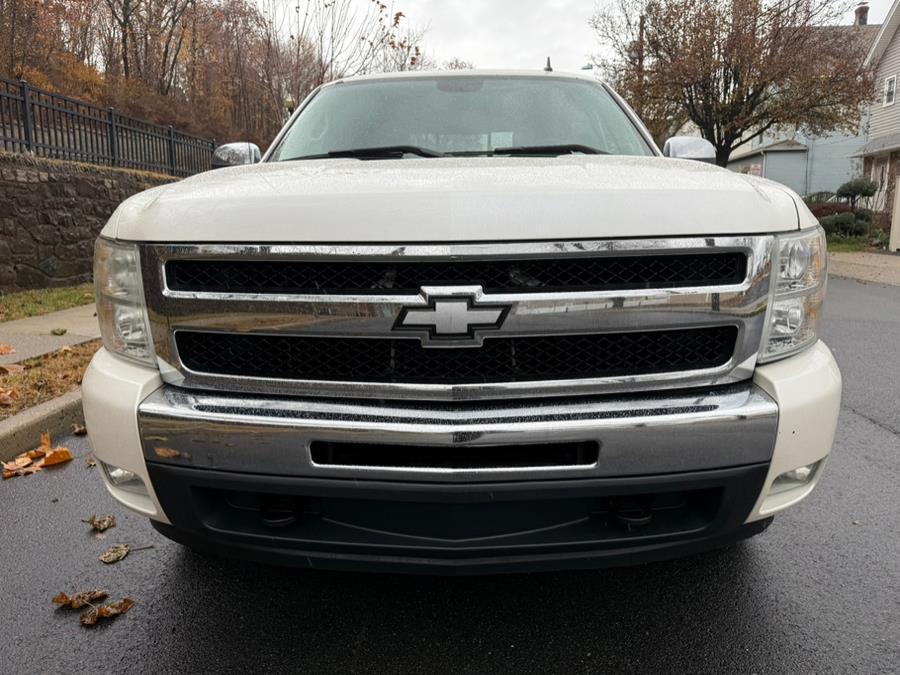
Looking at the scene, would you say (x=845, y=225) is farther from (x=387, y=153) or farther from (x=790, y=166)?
(x=387, y=153)

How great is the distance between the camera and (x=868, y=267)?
14359mm

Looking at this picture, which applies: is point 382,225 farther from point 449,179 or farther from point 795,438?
point 795,438

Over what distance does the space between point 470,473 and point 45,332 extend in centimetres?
561

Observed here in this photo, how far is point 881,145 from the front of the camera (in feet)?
88.3

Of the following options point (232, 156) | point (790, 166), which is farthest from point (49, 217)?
point (790, 166)

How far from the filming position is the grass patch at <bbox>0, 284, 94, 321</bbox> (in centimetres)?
691

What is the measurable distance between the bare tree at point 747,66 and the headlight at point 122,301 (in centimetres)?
2129

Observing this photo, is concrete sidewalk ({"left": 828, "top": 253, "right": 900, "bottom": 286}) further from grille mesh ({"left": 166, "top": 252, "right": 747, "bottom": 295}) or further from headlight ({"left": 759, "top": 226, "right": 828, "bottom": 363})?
grille mesh ({"left": 166, "top": 252, "right": 747, "bottom": 295})

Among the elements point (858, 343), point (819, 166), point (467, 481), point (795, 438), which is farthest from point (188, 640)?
point (819, 166)

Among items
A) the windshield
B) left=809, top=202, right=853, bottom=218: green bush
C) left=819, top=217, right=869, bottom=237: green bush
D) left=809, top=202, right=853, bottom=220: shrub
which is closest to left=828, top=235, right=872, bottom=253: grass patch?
left=819, top=217, right=869, bottom=237: green bush

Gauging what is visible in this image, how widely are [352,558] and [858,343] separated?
6277 millimetres

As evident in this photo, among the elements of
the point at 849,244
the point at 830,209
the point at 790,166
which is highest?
the point at 790,166

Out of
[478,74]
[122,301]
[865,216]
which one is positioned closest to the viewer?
[122,301]

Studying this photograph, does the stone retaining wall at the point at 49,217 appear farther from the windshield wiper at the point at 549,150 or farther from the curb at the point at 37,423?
the windshield wiper at the point at 549,150
